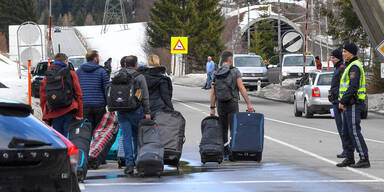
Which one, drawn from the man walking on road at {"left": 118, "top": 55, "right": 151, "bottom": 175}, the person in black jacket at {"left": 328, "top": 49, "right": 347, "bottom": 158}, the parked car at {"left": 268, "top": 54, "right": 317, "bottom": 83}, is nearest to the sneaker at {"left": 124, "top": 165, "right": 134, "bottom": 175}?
the man walking on road at {"left": 118, "top": 55, "right": 151, "bottom": 175}

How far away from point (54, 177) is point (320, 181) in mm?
5696

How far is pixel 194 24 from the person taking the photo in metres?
90.2

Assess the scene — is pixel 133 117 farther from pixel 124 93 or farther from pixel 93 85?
pixel 93 85

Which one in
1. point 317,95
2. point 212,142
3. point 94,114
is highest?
point 94,114

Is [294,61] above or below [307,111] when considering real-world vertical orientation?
above

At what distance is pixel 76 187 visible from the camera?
6.01 metres

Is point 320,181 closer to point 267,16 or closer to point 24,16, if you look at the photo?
point 267,16

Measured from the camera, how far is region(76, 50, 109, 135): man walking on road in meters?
12.6

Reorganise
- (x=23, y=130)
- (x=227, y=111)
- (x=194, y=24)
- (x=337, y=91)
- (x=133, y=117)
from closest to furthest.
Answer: (x=23, y=130)
(x=133, y=117)
(x=227, y=111)
(x=337, y=91)
(x=194, y=24)

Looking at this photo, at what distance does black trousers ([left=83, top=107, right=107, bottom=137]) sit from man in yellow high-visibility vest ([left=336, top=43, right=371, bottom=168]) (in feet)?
11.2

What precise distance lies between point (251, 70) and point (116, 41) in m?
95.2

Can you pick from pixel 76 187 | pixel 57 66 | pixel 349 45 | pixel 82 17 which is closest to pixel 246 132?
pixel 349 45

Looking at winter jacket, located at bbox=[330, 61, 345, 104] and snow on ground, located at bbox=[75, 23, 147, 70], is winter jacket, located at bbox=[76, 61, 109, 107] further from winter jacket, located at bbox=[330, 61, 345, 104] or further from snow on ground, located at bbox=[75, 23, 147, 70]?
snow on ground, located at bbox=[75, 23, 147, 70]

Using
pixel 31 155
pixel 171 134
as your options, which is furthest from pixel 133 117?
pixel 31 155
